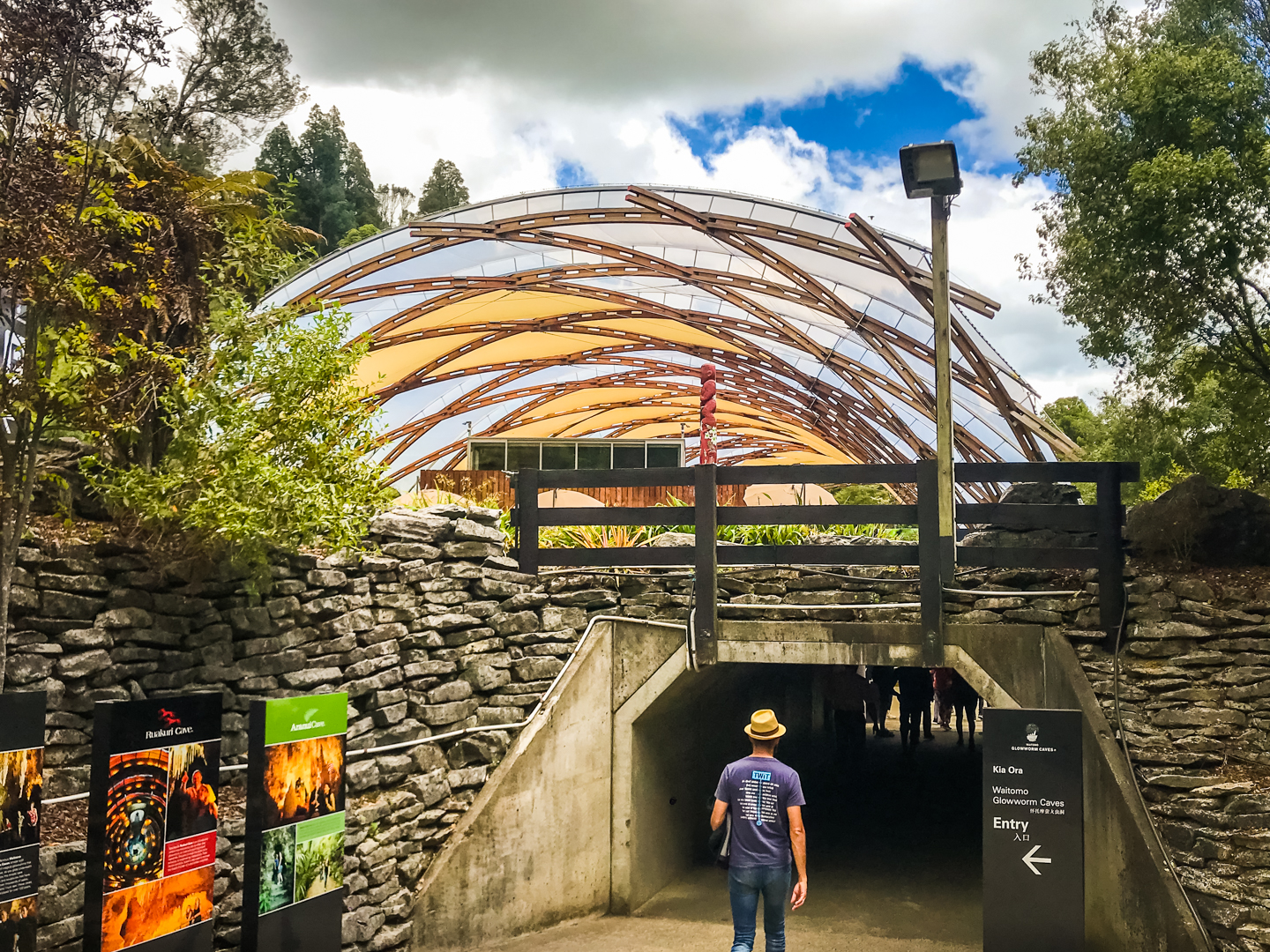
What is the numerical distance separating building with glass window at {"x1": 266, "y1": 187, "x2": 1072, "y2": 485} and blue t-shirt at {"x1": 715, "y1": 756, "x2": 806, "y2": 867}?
9.20 meters

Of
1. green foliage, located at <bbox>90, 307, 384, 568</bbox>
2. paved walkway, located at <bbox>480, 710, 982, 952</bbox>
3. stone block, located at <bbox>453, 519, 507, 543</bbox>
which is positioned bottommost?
paved walkway, located at <bbox>480, 710, 982, 952</bbox>

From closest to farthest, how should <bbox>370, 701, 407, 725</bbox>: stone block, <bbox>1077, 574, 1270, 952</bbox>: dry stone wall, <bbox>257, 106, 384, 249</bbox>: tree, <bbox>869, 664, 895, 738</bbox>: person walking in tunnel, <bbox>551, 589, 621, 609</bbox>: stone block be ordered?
<bbox>1077, 574, 1270, 952</bbox>: dry stone wall → <bbox>370, 701, 407, 725</bbox>: stone block → <bbox>551, 589, 621, 609</bbox>: stone block → <bbox>869, 664, 895, 738</bbox>: person walking in tunnel → <bbox>257, 106, 384, 249</bbox>: tree

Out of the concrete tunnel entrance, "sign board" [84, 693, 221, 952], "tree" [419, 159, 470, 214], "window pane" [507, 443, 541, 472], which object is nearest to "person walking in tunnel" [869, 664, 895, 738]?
the concrete tunnel entrance

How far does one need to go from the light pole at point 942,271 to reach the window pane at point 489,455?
15.9 m

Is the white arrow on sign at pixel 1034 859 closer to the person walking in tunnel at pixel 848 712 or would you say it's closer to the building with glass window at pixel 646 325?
the person walking in tunnel at pixel 848 712

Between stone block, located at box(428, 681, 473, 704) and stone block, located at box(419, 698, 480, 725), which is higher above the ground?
stone block, located at box(428, 681, 473, 704)

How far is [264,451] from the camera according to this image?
21.2 feet

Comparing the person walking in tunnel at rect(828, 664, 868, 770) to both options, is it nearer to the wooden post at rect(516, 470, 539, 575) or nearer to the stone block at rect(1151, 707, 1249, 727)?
the wooden post at rect(516, 470, 539, 575)

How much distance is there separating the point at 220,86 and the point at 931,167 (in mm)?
5198

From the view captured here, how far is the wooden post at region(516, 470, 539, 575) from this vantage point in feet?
27.2

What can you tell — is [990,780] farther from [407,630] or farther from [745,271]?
[745,271]

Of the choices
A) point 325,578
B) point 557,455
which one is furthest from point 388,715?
point 557,455

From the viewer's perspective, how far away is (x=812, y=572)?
8.34m

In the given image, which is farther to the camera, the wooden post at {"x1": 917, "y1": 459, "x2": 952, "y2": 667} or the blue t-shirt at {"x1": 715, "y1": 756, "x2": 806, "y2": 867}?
the wooden post at {"x1": 917, "y1": 459, "x2": 952, "y2": 667}
